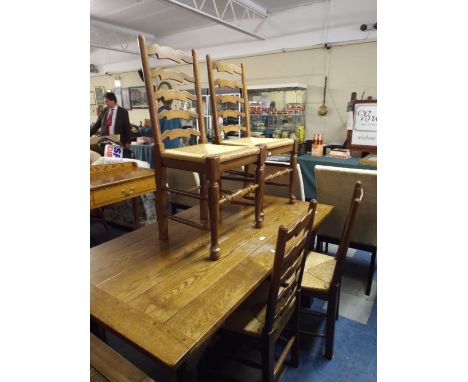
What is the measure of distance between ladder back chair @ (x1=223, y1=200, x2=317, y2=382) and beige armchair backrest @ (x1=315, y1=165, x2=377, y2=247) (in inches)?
35.6

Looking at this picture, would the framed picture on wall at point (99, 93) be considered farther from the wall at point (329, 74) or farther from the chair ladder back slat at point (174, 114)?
the chair ladder back slat at point (174, 114)

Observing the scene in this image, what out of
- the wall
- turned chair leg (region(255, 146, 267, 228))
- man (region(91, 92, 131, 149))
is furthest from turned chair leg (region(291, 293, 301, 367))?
the wall

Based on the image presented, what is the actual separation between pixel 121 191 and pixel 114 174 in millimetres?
248

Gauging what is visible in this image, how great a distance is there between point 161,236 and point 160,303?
1.67ft

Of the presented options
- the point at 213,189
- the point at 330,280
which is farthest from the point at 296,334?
the point at 213,189

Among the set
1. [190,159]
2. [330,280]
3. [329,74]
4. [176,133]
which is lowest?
[330,280]


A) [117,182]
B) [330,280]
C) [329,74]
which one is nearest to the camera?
[330,280]

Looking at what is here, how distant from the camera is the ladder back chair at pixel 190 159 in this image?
4.06 ft

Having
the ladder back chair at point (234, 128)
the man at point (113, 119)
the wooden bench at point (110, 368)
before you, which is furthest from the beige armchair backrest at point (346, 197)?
the man at point (113, 119)

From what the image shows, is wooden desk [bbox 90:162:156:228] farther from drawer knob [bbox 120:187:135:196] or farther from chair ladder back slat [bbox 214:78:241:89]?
chair ladder back slat [bbox 214:78:241:89]

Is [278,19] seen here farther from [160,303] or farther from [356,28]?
[160,303]

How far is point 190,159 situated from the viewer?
1.30 m

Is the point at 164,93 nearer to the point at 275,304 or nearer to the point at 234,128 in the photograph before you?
the point at 234,128
